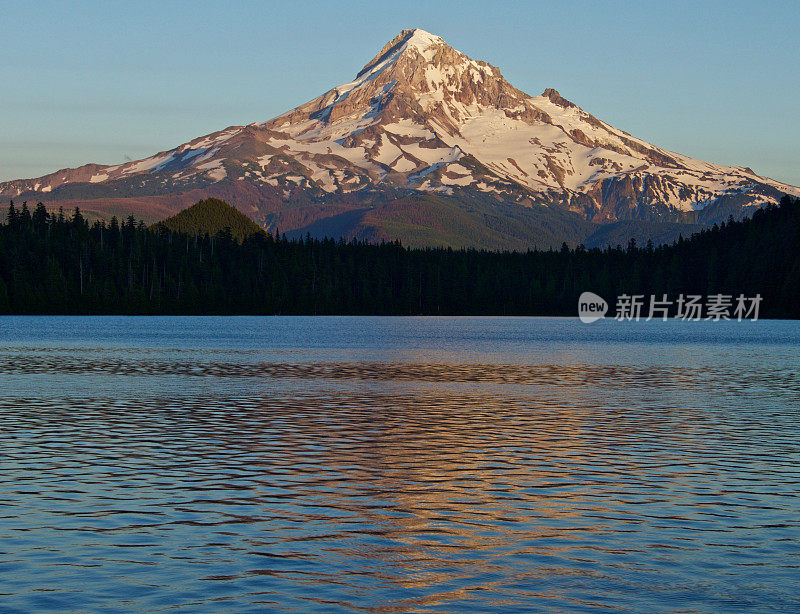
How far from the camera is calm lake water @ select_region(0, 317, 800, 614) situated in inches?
786

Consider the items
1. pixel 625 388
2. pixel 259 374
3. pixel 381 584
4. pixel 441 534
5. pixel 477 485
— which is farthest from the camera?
pixel 259 374

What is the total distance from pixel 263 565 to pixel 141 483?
10.6m

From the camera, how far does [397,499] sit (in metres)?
28.6

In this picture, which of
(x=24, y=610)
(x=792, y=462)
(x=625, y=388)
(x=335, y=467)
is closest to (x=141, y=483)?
(x=335, y=467)

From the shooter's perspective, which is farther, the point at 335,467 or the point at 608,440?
the point at 608,440

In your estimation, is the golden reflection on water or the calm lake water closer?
the calm lake water

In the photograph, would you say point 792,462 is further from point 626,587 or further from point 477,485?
point 626,587

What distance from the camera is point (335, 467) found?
112ft

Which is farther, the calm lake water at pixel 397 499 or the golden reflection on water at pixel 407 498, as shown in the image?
the golden reflection on water at pixel 407 498

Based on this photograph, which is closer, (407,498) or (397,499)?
(397,499)

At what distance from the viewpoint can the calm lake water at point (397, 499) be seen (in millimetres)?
19969

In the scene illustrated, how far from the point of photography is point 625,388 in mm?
67562

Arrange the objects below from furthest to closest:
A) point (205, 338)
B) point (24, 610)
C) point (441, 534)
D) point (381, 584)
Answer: point (205, 338) < point (441, 534) < point (381, 584) < point (24, 610)

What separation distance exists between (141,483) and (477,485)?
9.94 meters
